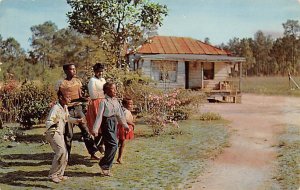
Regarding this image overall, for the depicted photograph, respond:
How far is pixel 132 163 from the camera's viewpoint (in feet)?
21.8

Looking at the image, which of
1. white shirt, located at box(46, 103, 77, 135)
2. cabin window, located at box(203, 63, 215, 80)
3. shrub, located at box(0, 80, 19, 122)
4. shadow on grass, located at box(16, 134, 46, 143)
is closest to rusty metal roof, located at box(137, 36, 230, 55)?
cabin window, located at box(203, 63, 215, 80)

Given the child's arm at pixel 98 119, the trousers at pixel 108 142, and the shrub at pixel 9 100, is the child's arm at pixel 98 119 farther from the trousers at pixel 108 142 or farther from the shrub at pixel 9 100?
the shrub at pixel 9 100

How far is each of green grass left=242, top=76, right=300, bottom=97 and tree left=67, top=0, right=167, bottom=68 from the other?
4379mm

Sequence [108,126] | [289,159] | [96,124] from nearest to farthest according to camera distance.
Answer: [96,124] < [108,126] < [289,159]

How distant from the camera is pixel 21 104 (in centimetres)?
1119

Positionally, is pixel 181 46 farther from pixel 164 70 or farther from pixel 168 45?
pixel 164 70

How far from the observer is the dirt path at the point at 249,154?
5.48 metres

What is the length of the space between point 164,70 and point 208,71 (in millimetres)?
5787

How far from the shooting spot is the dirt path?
18.0 feet

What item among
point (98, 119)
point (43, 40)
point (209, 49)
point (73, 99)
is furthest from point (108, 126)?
point (209, 49)

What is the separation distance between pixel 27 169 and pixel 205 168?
2691mm

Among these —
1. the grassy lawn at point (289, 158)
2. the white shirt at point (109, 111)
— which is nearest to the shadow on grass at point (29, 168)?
the white shirt at point (109, 111)

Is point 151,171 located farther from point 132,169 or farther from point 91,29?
point 91,29

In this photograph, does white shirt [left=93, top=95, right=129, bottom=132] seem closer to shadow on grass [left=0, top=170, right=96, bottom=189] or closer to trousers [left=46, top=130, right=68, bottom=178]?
trousers [left=46, top=130, right=68, bottom=178]
